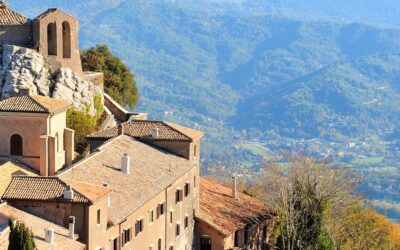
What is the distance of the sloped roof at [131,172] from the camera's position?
162ft

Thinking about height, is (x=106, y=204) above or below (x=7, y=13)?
below

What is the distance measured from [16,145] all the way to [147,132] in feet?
32.5

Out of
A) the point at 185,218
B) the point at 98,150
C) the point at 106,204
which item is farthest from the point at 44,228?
the point at 185,218

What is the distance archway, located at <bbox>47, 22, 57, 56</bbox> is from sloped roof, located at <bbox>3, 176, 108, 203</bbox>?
943 inches

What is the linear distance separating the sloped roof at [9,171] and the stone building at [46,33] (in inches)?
615

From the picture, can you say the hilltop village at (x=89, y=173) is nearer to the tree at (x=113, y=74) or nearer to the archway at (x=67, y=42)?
the archway at (x=67, y=42)

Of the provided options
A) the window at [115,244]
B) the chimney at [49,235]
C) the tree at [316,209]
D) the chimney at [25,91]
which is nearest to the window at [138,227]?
the window at [115,244]

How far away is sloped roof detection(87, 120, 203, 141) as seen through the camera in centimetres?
6134

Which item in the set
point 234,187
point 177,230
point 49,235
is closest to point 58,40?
point 234,187

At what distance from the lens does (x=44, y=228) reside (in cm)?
4197

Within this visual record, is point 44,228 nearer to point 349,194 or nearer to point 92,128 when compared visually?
point 92,128

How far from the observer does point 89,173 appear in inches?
2007

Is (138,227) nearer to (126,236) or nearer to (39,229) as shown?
(126,236)

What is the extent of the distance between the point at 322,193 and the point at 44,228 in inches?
1127
